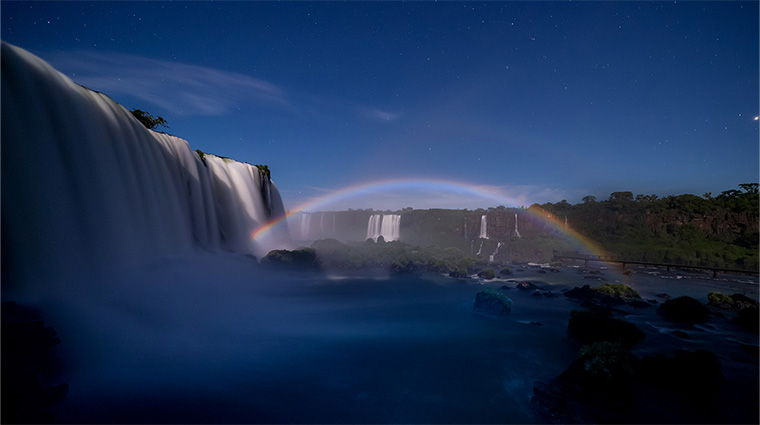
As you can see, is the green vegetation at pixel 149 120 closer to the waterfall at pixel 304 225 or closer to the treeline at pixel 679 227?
the waterfall at pixel 304 225

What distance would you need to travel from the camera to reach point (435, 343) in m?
10.6

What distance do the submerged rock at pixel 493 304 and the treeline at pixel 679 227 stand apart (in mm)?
39678

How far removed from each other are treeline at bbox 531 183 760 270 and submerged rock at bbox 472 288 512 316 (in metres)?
39.7

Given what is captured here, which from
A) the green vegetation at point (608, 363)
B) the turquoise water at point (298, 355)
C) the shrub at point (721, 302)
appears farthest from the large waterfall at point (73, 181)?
the shrub at point (721, 302)

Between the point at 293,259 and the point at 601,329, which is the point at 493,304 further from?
the point at 293,259

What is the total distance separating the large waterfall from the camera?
7758 millimetres

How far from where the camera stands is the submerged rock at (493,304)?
47.0ft

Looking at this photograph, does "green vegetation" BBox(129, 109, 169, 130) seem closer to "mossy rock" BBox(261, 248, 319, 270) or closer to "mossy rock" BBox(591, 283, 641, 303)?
"mossy rock" BBox(261, 248, 319, 270)

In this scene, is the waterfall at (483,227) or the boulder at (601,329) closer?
the boulder at (601,329)

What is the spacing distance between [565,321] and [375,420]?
1110cm

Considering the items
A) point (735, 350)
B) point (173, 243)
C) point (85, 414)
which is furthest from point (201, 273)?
point (735, 350)

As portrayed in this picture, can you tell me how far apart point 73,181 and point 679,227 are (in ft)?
217

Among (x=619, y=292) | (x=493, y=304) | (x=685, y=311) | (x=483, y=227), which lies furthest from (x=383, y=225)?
(x=685, y=311)

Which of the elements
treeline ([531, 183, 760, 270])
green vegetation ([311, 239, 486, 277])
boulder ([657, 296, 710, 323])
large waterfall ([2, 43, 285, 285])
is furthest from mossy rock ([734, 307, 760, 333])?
treeline ([531, 183, 760, 270])
